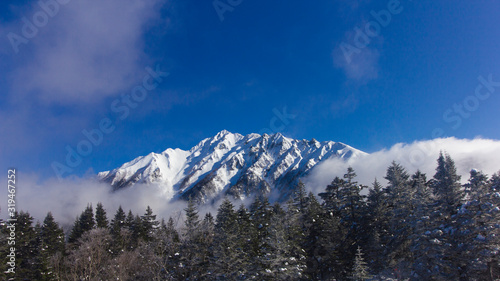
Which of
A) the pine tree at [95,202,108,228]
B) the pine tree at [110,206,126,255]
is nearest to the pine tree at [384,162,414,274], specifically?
the pine tree at [110,206,126,255]

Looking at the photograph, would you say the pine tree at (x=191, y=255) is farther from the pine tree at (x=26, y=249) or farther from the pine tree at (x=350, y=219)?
the pine tree at (x=350, y=219)

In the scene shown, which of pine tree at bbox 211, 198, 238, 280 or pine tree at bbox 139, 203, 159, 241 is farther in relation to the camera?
pine tree at bbox 139, 203, 159, 241

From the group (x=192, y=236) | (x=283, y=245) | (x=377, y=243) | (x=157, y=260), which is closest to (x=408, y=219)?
(x=377, y=243)

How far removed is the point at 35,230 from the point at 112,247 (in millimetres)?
17181

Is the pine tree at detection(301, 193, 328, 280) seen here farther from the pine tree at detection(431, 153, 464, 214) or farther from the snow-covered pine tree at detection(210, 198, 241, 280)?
the pine tree at detection(431, 153, 464, 214)

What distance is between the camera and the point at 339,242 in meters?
38.3

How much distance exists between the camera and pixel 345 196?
41.3 m

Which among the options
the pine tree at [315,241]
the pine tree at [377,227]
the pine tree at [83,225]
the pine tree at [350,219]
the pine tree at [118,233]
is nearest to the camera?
the pine tree at [377,227]

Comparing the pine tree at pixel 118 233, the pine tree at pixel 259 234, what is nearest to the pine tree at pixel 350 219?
the pine tree at pixel 259 234

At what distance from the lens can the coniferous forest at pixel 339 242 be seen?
26.4 meters

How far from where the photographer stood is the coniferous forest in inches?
1038

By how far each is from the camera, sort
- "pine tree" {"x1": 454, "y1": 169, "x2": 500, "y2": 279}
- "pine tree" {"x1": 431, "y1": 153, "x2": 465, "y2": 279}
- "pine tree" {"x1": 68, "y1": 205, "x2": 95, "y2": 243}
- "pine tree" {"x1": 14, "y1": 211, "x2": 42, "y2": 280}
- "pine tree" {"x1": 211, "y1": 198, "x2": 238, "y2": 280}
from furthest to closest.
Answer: "pine tree" {"x1": 68, "y1": 205, "x2": 95, "y2": 243}
"pine tree" {"x1": 14, "y1": 211, "x2": 42, "y2": 280}
"pine tree" {"x1": 211, "y1": 198, "x2": 238, "y2": 280}
"pine tree" {"x1": 431, "y1": 153, "x2": 465, "y2": 279}
"pine tree" {"x1": 454, "y1": 169, "x2": 500, "y2": 279}

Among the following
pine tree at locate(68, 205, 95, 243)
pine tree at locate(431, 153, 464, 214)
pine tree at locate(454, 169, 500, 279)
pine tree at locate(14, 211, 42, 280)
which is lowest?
pine tree at locate(454, 169, 500, 279)

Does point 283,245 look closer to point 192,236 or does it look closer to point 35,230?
point 192,236
